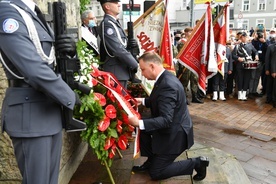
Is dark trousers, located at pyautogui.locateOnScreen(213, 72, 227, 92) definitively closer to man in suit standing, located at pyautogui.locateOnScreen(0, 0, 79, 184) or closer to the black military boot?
the black military boot

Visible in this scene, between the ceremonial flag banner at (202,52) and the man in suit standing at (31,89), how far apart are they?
177 inches

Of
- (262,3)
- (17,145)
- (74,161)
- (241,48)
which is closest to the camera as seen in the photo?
(17,145)

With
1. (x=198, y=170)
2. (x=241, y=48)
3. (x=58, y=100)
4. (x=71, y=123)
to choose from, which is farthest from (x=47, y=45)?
(x=241, y=48)

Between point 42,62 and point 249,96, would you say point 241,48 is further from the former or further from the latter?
point 42,62

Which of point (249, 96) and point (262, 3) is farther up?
point (262, 3)

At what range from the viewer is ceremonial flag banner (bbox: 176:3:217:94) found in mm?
6066

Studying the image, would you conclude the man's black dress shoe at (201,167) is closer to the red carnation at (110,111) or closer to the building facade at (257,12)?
the red carnation at (110,111)

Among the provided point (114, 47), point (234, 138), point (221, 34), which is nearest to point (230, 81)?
point (221, 34)

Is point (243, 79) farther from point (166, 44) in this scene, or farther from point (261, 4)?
point (261, 4)

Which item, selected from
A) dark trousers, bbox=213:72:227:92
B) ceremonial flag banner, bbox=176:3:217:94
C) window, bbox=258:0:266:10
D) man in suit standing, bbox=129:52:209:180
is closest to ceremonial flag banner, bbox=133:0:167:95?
ceremonial flag banner, bbox=176:3:217:94

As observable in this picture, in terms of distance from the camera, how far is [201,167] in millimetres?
3080

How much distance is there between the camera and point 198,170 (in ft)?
10.2

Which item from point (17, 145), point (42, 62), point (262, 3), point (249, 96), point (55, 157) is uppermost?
point (262, 3)

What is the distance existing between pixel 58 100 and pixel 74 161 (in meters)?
1.82
